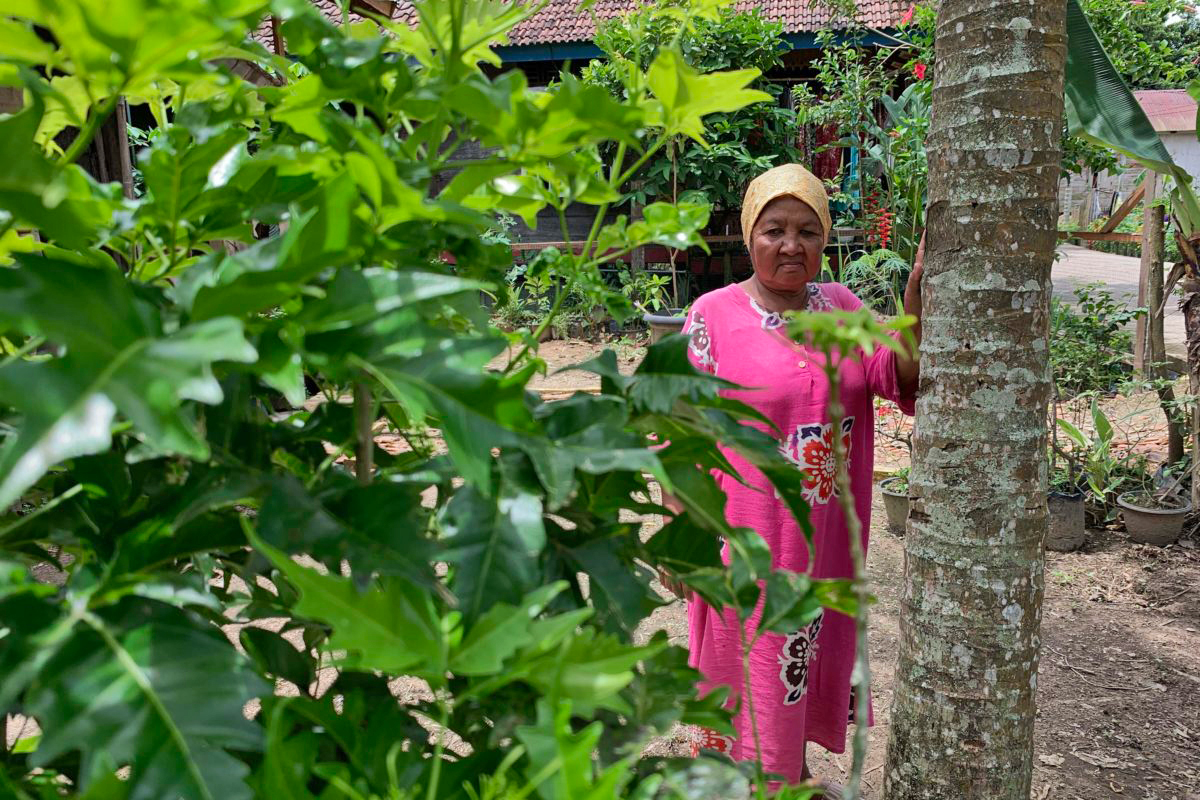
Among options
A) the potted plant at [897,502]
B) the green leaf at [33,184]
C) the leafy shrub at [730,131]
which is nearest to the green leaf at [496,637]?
the green leaf at [33,184]

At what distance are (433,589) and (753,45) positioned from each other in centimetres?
899

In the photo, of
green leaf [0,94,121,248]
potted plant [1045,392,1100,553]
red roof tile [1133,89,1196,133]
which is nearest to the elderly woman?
green leaf [0,94,121,248]

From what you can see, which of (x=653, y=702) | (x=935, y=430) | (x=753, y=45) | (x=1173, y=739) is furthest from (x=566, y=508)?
(x=753, y=45)

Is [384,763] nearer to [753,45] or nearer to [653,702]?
[653,702]

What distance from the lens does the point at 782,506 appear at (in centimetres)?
217

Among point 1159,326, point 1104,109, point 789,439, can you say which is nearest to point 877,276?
point 1159,326

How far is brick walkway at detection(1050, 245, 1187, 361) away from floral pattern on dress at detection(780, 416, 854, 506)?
705 centimetres

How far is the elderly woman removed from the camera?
214 cm

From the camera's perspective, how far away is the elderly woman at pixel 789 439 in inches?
84.4

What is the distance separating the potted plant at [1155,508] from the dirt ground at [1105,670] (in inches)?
2.9

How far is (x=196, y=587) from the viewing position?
1.77 feet

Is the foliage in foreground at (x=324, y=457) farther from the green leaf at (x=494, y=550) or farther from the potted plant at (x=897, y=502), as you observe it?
the potted plant at (x=897, y=502)

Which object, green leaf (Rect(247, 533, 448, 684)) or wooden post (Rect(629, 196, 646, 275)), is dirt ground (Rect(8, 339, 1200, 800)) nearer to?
green leaf (Rect(247, 533, 448, 684))

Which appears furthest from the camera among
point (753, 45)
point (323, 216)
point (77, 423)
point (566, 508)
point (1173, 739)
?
point (753, 45)
